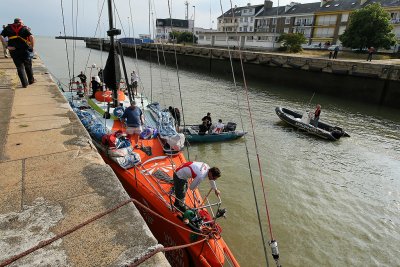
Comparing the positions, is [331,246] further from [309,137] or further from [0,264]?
[309,137]

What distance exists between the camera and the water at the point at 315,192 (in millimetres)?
7195

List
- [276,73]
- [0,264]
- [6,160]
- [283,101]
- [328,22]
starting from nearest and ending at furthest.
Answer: [0,264]
[6,160]
[283,101]
[276,73]
[328,22]

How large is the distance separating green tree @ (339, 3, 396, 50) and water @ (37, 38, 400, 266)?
20.5 m

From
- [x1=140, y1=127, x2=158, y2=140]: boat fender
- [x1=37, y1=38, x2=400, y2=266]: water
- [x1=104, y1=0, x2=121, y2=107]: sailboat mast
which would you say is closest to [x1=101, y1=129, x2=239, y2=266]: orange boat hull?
[x1=140, y1=127, x2=158, y2=140]: boat fender

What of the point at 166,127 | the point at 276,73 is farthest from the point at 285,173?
the point at 276,73

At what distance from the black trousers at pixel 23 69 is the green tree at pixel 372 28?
37.6 m

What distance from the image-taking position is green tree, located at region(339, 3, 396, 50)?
1316 inches

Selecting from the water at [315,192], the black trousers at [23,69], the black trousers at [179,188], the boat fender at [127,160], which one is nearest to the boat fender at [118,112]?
the black trousers at [23,69]

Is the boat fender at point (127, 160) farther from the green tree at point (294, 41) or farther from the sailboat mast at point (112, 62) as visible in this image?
the green tree at point (294, 41)

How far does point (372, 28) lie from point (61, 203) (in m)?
40.6

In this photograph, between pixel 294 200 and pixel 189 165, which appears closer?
pixel 189 165

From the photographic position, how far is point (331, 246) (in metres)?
7.36

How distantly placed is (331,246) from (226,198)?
322cm

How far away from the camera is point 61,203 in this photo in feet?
10.1
